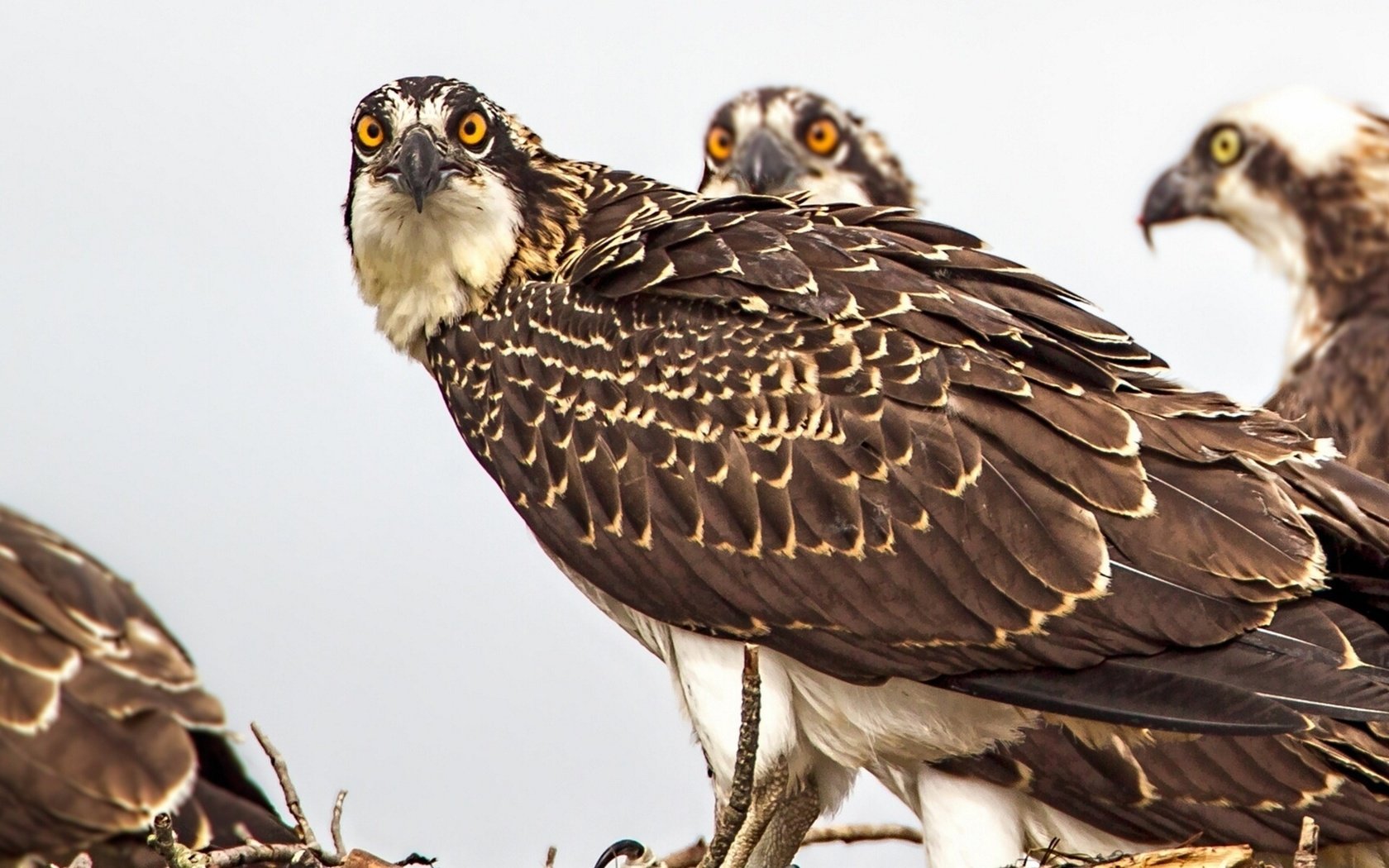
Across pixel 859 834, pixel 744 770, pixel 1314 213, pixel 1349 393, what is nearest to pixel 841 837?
pixel 859 834

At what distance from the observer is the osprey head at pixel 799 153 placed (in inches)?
364

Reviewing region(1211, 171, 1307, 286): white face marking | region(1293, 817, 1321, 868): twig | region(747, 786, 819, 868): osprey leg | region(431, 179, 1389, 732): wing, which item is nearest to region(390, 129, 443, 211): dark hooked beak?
region(431, 179, 1389, 732): wing

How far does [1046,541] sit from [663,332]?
1165 mm

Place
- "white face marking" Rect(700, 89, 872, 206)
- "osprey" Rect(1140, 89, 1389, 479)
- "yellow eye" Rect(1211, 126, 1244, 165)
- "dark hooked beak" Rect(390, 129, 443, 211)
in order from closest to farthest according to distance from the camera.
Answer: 1. "dark hooked beak" Rect(390, 129, 443, 211)
2. "osprey" Rect(1140, 89, 1389, 479)
3. "white face marking" Rect(700, 89, 872, 206)
4. "yellow eye" Rect(1211, 126, 1244, 165)

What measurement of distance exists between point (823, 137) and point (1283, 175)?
2231 mm

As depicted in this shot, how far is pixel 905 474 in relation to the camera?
5199 millimetres

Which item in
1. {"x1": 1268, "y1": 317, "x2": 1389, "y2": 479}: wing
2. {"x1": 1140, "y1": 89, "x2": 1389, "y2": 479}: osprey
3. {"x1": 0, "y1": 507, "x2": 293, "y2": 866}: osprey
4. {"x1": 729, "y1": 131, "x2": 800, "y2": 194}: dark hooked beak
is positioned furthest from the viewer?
{"x1": 729, "y1": 131, "x2": 800, "y2": 194}: dark hooked beak

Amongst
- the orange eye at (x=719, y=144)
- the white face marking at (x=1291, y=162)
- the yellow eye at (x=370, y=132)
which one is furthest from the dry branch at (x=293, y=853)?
the white face marking at (x=1291, y=162)

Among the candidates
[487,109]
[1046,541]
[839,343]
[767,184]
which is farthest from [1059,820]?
[767,184]

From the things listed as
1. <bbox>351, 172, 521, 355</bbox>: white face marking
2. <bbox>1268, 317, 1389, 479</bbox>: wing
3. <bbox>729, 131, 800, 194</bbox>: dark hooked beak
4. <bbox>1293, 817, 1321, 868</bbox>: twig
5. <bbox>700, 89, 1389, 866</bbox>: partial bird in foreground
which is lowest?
<bbox>1293, 817, 1321, 868</bbox>: twig

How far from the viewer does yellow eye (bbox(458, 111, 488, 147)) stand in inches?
244

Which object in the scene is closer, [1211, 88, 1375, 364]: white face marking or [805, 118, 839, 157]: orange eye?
[805, 118, 839, 157]: orange eye

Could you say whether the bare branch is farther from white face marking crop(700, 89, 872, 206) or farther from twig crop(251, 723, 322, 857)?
white face marking crop(700, 89, 872, 206)

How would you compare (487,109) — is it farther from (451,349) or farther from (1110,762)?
(1110,762)
